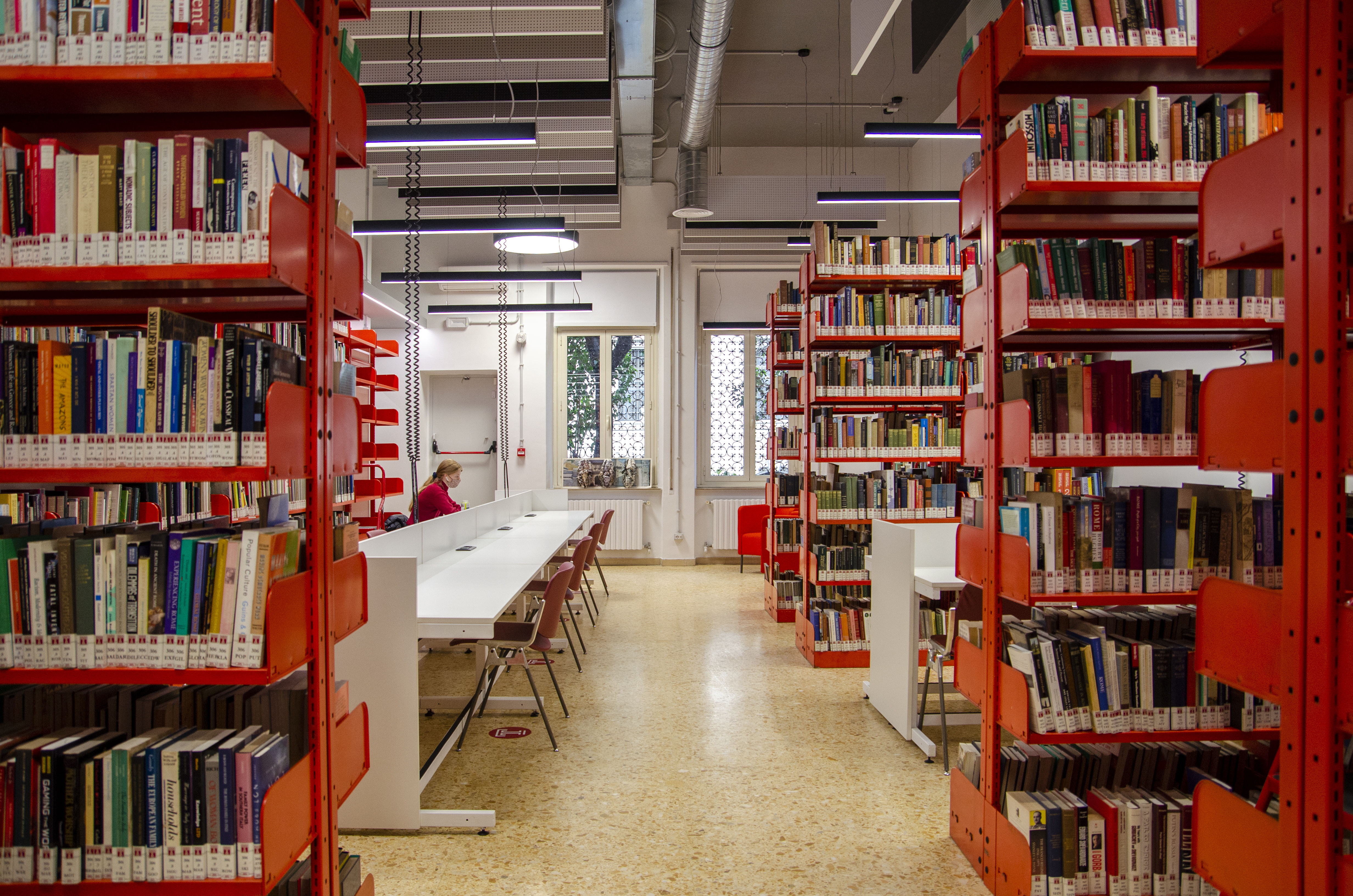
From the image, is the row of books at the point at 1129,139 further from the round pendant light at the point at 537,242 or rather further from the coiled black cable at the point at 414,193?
the round pendant light at the point at 537,242

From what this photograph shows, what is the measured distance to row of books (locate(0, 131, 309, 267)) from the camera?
1770mm

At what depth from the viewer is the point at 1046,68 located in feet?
8.32

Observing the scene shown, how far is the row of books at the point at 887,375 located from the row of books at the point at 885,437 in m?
0.17

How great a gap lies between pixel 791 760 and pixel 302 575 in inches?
103

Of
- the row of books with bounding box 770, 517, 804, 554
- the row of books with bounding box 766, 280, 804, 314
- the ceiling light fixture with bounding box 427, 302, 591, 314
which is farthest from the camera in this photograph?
the ceiling light fixture with bounding box 427, 302, 591, 314

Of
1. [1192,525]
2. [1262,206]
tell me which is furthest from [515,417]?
[1262,206]

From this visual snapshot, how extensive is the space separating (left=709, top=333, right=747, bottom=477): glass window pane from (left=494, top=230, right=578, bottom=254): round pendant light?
10.7ft

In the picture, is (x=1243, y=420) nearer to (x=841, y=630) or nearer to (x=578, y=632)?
(x=841, y=630)

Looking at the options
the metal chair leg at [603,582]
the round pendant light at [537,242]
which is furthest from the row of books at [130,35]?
the metal chair leg at [603,582]

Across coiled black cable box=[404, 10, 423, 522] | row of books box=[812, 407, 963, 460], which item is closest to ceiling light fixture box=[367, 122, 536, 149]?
coiled black cable box=[404, 10, 423, 522]

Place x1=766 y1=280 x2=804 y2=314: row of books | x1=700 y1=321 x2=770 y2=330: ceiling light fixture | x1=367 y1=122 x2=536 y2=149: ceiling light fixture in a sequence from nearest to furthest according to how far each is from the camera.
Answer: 1. x1=367 y1=122 x2=536 y2=149: ceiling light fixture
2. x1=766 y1=280 x2=804 y2=314: row of books
3. x1=700 y1=321 x2=770 y2=330: ceiling light fixture

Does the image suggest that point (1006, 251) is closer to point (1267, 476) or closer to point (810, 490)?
point (1267, 476)

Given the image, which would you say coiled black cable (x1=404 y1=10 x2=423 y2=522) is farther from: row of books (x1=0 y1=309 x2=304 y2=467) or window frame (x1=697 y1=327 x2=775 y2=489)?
window frame (x1=697 y1=327 x2=775 y2=489)

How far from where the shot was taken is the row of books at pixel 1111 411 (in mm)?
2510
